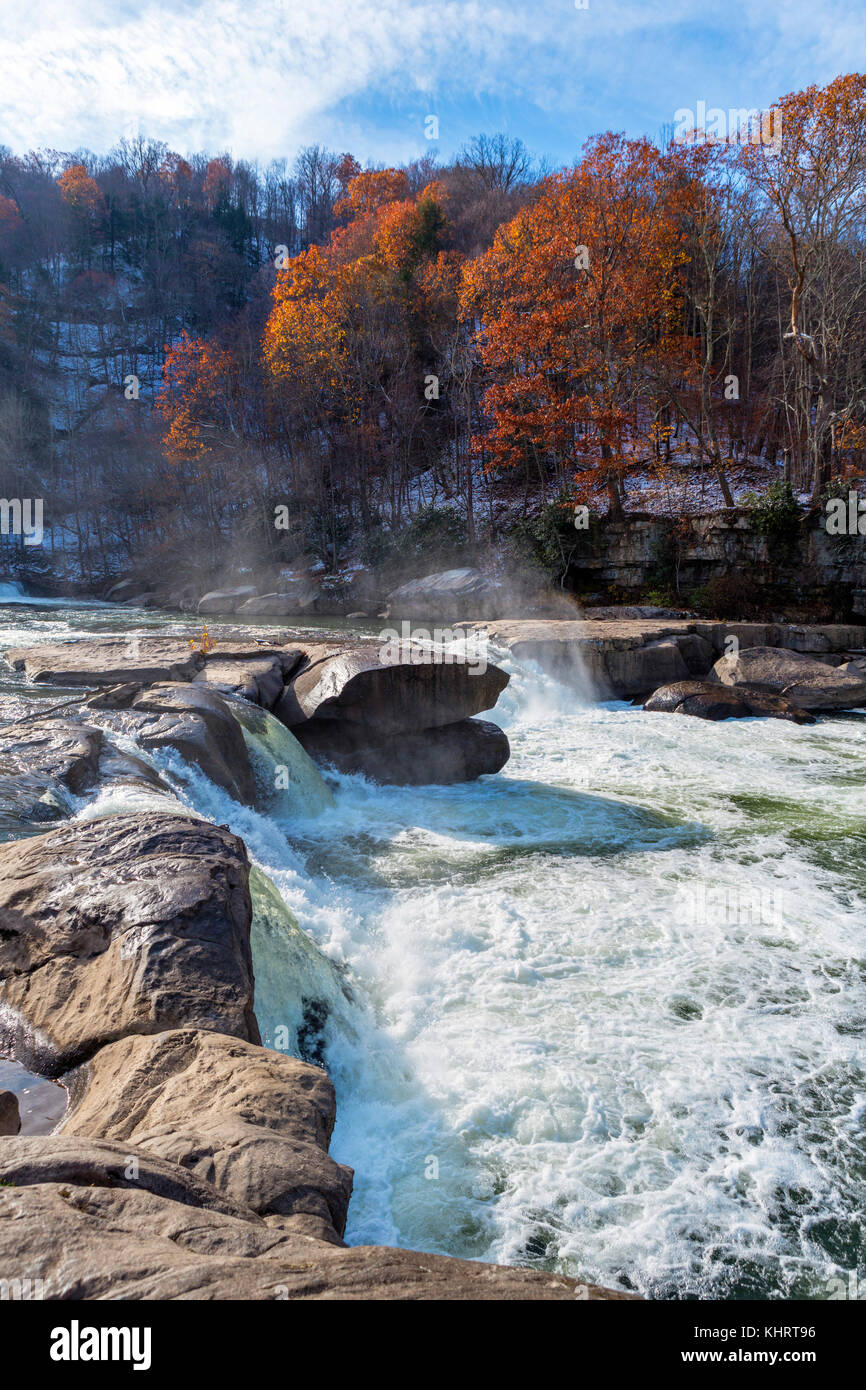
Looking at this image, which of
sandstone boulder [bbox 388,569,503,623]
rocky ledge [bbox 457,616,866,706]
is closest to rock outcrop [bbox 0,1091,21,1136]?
rocky ledge [bbox 457,616,866,706]

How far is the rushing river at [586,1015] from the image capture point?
10.5ft

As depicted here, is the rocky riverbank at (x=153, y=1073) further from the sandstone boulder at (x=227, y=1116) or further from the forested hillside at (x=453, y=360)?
the forested hillside at (x=453, y=360)

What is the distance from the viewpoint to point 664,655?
14305 mm

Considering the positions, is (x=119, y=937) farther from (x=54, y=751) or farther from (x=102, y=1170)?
(x=54, y=751)

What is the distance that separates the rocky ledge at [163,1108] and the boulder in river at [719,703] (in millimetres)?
9927

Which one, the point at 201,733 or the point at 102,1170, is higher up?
the point at 201,733

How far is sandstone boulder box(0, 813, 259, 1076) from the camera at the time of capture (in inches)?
130

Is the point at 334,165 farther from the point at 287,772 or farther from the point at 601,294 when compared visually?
the point at 287,772

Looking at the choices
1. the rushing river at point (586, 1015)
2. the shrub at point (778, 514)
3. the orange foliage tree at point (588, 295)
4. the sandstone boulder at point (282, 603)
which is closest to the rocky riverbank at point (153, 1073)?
the rushing river at point (586, 1015)

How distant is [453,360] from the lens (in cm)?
2531

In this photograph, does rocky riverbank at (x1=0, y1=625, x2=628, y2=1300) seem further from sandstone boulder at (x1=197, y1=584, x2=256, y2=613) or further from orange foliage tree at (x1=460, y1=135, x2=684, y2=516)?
sandstone boulder at (x1=197, y1=584, x2=256, y2=613)

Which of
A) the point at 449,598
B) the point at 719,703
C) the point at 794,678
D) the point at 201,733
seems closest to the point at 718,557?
the point at 794,678

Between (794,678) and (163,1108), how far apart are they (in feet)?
43.4
